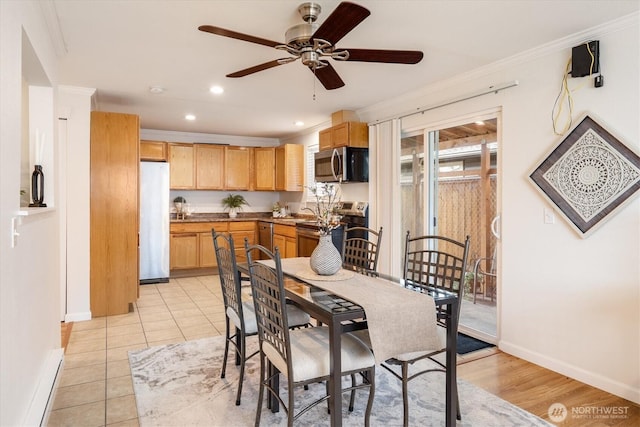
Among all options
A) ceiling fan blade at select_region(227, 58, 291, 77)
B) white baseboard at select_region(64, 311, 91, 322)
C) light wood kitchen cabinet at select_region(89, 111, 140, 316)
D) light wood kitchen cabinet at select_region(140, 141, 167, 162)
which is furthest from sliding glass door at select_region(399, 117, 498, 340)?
light wood kitchen cabinet at select_region(140, 141, 167, 162)

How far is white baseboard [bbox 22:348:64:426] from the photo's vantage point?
1952mm

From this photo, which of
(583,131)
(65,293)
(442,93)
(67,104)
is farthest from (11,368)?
(442,93)

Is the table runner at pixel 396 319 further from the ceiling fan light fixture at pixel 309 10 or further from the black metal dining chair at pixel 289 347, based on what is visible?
the ceiling fan light fixture at pixel 309 10

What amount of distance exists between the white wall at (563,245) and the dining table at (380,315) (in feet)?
4.01

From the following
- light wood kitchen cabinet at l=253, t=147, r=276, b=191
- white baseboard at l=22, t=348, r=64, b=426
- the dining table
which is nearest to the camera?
the dining table

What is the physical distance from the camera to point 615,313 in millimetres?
2559

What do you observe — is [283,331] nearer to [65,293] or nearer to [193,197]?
[65,293]

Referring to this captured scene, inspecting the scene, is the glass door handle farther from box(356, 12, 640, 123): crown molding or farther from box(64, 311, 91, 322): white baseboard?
box(64, 311, 91, 322): white baseboard

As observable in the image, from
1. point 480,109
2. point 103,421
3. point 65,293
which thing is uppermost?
point 480,109

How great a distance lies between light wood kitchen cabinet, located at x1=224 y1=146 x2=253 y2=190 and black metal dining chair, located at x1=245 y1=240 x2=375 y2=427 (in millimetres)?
5125

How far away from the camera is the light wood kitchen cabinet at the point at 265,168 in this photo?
23.2 feet

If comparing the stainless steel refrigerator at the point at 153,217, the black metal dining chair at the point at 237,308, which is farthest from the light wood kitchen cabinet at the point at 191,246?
the black metal dining chair at the point at 237,308

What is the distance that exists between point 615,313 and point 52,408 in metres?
3.53

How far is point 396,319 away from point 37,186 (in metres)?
2.33
